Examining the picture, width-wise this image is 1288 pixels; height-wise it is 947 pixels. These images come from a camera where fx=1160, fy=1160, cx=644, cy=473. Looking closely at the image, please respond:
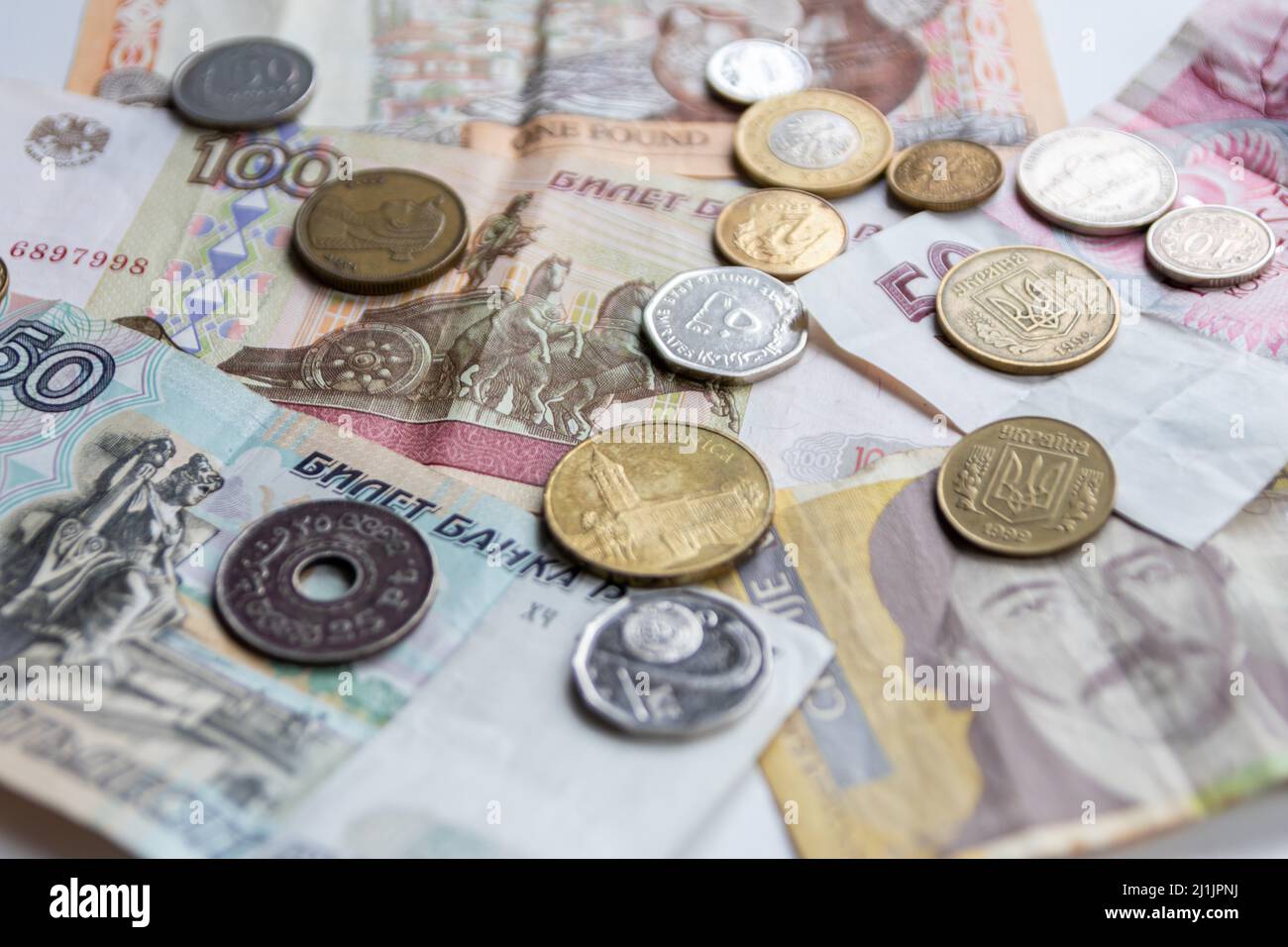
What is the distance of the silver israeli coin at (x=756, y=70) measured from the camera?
2160mm

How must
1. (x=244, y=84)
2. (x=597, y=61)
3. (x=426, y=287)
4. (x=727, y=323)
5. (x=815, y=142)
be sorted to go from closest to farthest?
1. (x=727, y=323)
2. (x=426, y=287)
3. (x=815, y=142)
4. (x=244, y=84)
5. (x=597, y=61)

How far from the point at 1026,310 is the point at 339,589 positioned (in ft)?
3.50

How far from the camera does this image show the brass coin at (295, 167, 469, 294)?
1.85 meters

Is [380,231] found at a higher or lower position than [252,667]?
higher

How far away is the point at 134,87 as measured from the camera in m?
2.15

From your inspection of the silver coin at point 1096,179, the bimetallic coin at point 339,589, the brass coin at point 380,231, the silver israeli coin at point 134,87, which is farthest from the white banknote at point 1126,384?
the silver israeli coin at point 134,87

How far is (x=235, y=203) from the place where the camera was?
1.97m

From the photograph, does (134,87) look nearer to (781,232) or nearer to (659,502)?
(781,232)

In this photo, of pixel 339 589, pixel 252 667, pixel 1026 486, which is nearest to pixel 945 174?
pixel 1026 486

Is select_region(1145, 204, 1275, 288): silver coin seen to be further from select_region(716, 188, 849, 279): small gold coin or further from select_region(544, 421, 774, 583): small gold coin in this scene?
select_region(544, 421, 774, 583): small gold coin

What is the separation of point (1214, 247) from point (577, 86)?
115 centimetres

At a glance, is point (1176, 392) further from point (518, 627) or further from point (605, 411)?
point (518, 627)

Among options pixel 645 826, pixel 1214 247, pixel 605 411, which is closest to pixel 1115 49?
pixel 1214 247

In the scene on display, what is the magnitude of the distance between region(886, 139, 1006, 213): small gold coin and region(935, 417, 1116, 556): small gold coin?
50 centimetres
